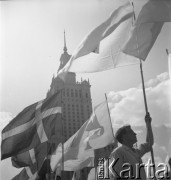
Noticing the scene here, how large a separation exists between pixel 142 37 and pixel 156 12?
451mm

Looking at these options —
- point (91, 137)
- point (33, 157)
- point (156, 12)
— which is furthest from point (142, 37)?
point (91, 137)

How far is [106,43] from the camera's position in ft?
A: 19.4

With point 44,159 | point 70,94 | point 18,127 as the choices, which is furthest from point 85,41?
point 70,94

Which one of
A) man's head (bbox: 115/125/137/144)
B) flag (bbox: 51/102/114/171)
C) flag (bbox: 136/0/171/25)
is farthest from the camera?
flag (bbox: 51/102/114/171)

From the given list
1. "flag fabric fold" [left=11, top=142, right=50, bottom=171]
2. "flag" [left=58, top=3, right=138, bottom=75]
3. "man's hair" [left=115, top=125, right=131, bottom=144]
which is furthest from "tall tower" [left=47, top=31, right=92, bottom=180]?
"man's hair" [left=115, top=125, right=131, bottom=144]

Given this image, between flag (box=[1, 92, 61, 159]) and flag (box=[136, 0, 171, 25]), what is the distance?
4109mm

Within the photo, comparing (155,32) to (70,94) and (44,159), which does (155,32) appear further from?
(70,94)

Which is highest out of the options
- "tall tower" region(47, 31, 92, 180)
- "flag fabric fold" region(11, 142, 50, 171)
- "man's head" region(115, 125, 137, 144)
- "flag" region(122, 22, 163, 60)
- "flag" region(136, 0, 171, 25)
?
"tall tower" region(47, 31, 92, 180)

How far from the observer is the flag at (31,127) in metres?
8.21

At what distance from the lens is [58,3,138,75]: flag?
5730 millimetres

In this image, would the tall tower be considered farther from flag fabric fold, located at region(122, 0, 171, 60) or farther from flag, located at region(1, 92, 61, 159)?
flag fabric fold, located at region(122, 0, 171, 60)

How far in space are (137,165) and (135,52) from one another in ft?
7.49

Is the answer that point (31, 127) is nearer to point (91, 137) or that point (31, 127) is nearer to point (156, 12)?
point (91, 137)

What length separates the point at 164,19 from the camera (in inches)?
213
